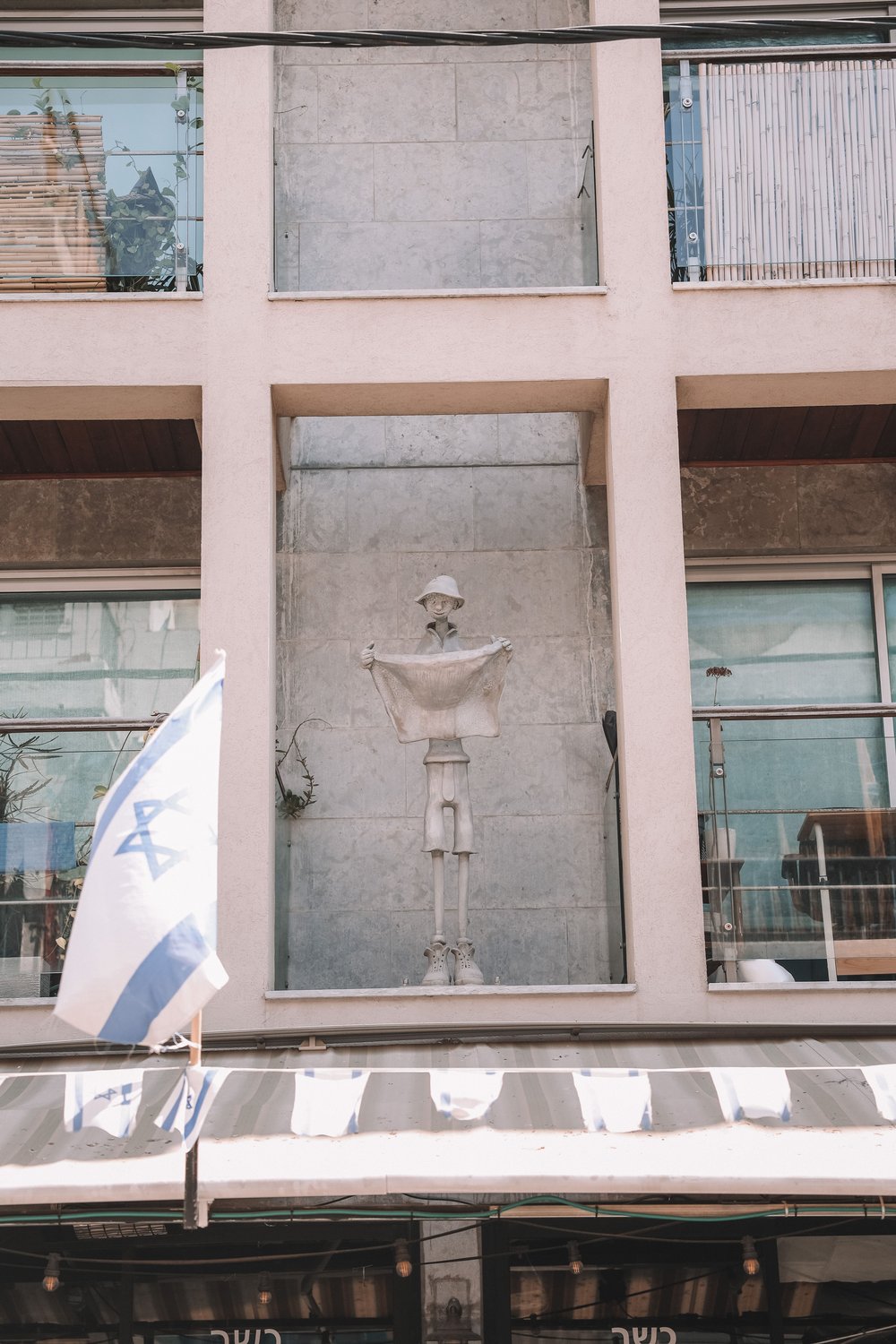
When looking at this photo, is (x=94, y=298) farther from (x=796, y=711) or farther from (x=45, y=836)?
(x=796, y=711)

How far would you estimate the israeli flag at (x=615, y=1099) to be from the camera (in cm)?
660

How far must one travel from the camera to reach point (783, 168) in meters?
9.31

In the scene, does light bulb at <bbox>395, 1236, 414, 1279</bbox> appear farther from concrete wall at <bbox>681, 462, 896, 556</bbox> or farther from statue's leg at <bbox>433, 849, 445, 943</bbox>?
concrete wall at <bbox>681, 462, 896, 556</bbox>

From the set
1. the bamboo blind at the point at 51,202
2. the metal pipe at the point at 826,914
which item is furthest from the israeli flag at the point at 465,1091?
the bamboo blind at the point at 51,202

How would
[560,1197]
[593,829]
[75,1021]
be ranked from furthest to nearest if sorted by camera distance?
[593,829], [560,1197], [75,1021]

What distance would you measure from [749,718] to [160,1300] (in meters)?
4.12

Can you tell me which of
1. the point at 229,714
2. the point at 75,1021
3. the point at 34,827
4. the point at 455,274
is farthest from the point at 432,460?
the point at 75,1021

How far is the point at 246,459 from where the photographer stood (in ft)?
28.6

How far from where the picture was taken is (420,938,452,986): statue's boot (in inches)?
330

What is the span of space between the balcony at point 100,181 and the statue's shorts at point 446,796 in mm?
3013

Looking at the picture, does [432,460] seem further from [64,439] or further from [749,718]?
[749,718]

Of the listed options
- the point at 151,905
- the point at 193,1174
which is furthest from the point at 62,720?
the point at 193,1174

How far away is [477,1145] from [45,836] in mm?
3124

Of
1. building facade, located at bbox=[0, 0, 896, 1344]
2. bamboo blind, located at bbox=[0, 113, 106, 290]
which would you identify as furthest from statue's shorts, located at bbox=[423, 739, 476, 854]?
bamboo blind, located at bbox=[0, 113, 106, 290]
